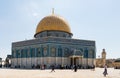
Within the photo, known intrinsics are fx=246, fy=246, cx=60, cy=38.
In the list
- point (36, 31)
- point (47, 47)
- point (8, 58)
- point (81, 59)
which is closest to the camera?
point (47, 47)

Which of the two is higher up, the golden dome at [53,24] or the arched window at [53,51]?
the golden dome at [53,24]

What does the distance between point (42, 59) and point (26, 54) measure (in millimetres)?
5489

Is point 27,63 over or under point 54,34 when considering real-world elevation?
under

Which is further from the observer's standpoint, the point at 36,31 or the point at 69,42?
the point at 36,31

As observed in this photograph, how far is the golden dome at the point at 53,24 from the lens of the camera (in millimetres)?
50125

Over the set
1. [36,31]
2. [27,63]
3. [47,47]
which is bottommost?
[27,63]

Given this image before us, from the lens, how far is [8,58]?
6225cm

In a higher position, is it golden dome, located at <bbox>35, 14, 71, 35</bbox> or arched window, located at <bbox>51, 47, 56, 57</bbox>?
golden dome, located at <bbox>35, 14, 71, 35</bbox>

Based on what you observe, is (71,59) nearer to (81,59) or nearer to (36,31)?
(81,59)

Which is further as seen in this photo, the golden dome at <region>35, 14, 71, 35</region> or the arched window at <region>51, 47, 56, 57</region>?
the golden dome at <region>35, 14, 71, 35</region>

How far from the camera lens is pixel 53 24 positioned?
5019 cm

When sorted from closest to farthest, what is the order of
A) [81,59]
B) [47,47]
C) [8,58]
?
[47,47], [81,59], [8,58]

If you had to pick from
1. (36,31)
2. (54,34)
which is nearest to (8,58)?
(36,31)

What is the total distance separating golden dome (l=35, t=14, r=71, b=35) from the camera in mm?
50125
